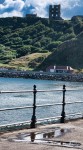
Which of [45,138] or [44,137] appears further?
[44,137]

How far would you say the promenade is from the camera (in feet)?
39.1

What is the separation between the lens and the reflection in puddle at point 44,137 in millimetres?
12602

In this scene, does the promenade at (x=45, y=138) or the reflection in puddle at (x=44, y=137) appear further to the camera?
the reflection in puddle at (x=44, y=137)

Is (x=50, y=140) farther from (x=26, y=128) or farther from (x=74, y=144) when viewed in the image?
(x=26, y=128)

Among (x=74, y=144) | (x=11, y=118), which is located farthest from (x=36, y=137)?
(x=11, y=118)

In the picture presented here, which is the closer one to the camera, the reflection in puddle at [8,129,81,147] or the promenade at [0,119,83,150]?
the promenade at [0,119,83,150]

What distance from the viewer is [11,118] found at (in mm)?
46156

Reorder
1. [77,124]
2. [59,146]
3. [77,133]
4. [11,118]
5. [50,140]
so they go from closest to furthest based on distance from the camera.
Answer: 1. [59,146]
2. [50,140]
3. [77,133]
4. [77,124]
5. [11,118]

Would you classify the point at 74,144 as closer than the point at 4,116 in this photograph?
Yes

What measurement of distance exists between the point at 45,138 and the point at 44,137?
21 centimetres

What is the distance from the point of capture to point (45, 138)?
43.9ft

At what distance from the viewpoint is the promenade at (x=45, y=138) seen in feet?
39.1

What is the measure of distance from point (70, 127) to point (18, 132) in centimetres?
222

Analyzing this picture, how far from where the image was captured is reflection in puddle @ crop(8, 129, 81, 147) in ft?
41.3
